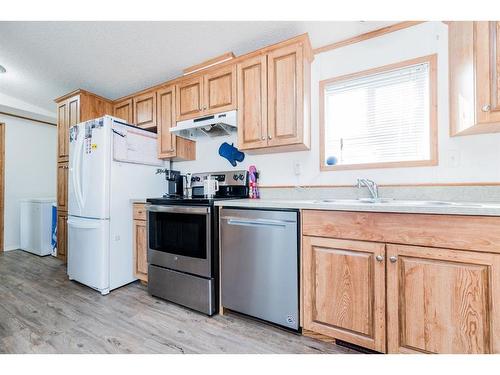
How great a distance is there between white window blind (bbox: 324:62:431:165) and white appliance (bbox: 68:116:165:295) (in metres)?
1.96

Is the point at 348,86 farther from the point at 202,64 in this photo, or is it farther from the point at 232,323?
the point at 232,323

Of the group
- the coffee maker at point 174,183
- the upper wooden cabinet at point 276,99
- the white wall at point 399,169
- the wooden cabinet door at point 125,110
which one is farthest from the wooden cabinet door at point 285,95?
the wooden cabinet door at point 125,110

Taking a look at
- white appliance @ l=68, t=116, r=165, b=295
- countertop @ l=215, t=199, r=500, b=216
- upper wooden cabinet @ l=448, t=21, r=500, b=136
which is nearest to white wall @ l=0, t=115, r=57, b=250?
white appliance @ l=68, t=116, r=165, b=295

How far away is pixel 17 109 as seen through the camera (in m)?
3.46

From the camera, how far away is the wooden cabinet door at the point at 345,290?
1.25 metres

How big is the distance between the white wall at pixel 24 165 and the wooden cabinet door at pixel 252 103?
13.4ft

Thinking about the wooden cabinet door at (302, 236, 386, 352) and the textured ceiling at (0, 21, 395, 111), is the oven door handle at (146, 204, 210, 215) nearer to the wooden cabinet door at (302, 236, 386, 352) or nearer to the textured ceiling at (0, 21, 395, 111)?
the wooden cabinet door at (302, 236, 386, 352)

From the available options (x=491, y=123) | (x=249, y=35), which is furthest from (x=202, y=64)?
(x=491, y=123)

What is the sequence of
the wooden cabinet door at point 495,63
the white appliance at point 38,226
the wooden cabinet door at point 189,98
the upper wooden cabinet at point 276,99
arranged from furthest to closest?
the white appliance at point 38,226 < the wooden cabinet door at point 189,98 < the upper wooden cabinet at point 276,99 < the wooden cabinet door at point 495,63

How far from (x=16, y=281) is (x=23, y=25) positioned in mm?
2492

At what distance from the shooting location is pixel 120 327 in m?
1.62

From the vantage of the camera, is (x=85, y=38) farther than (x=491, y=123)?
Yes

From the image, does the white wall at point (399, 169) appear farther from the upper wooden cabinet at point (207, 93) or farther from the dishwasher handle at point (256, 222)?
the dishwasher handle at point (256, 222)

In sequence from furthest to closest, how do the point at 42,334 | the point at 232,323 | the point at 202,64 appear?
the point at 202,64
the point at 232,323
the point at 42,334
